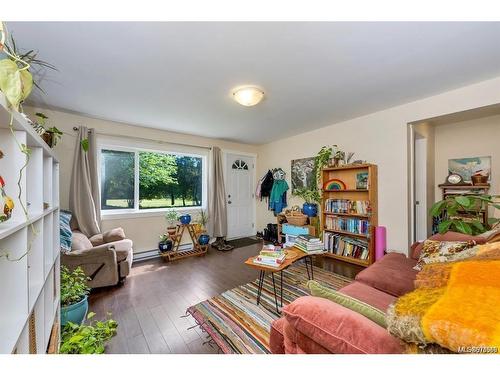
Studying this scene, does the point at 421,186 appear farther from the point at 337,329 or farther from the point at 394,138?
the point at 337,329

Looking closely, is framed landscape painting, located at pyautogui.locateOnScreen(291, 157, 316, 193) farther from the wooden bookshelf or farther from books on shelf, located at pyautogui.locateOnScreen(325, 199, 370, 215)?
books on shelf, located at pyautogui.locateOnScreen(325, 199, 370, 215)

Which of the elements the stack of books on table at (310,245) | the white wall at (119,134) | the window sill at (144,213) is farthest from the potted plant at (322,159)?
the window sill at (144,213)

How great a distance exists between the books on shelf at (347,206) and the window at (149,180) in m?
2.47

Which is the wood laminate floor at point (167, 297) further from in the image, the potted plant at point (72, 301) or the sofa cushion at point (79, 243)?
the sofa cushion at point (79, 243)

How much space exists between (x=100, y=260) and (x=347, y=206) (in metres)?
3.35

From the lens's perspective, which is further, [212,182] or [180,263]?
[212,182]

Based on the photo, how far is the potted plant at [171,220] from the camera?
3.60 m

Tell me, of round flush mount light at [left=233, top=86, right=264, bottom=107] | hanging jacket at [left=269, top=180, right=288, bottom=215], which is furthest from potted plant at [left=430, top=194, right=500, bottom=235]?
hanging jacket at [left=269, top=180, right=288, bottom=215]

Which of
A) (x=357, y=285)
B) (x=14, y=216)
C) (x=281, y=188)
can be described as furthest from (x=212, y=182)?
(x=14, y=216)

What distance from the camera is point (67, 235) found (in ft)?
7.14

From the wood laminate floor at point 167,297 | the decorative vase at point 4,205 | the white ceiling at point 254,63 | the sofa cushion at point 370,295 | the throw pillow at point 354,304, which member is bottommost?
the wood laminate floor at point 167,297

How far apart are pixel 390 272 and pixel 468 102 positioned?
6.93 feet
